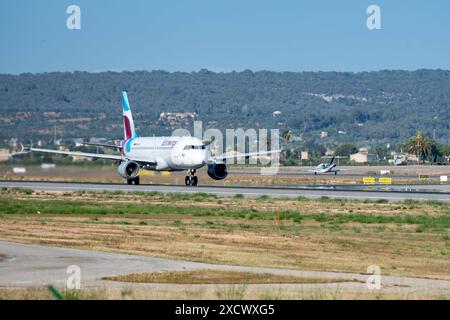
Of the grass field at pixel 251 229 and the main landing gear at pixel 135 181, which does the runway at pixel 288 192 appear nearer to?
the grass field at pixel 251 229

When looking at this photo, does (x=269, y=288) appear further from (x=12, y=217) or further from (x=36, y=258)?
(x=12, y=217)

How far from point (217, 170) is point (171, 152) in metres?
4.30

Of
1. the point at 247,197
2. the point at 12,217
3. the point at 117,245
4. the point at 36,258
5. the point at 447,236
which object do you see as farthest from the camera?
the point at 247,197

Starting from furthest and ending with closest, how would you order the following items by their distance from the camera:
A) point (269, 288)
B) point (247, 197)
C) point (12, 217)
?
point (247, 197), point (12, 217), point (269, 288)

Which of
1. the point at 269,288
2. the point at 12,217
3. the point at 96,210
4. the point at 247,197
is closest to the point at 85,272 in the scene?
the point at 269,288

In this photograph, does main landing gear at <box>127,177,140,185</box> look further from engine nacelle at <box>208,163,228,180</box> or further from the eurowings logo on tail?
the eurowings logo on tail

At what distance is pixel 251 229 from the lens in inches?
1634

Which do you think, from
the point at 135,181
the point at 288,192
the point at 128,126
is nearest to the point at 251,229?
the point at 288,192

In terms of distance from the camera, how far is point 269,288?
2344 cm

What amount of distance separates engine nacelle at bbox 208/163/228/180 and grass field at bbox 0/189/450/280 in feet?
58.6

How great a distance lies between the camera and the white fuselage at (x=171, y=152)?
78.7m

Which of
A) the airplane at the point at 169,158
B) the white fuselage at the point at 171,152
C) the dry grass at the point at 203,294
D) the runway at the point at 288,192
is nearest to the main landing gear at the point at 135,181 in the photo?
the airplane at the point at 169,158

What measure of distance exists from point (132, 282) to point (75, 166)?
6573cm

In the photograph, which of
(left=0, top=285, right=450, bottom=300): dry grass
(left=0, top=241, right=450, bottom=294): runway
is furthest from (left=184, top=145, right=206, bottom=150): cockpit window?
(left=0, top=285, right=450, bottom=300): dry grass
